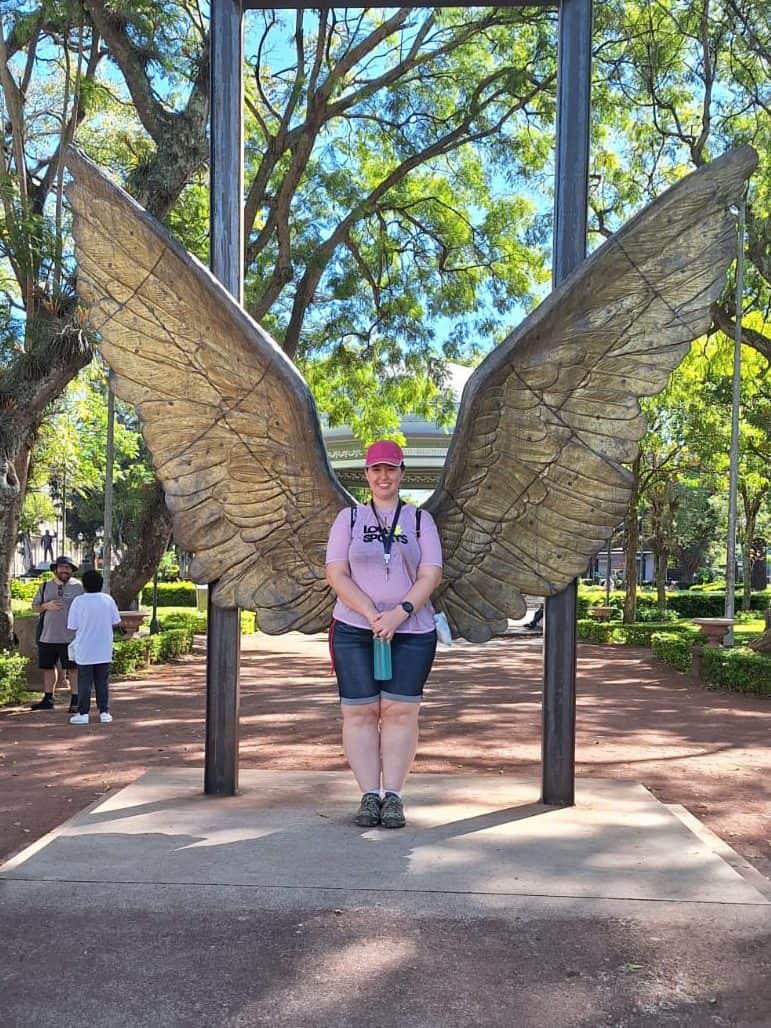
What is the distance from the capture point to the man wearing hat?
1002 cm

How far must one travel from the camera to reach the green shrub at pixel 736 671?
484 inches

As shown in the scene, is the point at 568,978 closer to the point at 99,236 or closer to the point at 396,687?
the point at 396,687

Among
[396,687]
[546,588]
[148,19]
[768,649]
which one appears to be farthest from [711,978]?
[768,649]

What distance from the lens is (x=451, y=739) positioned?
27.6 ft

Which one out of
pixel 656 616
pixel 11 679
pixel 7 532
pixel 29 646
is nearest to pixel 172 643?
pixel 29 646

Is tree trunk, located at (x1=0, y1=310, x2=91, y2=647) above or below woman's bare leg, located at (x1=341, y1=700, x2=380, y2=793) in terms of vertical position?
above

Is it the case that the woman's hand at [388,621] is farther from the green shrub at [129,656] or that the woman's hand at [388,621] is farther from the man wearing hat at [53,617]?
the green shrub at [129,656]

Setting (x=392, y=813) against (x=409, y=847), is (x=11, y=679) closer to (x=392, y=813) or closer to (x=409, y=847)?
(x=392, y=813)

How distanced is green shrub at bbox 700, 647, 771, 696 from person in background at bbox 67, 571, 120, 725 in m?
8.03

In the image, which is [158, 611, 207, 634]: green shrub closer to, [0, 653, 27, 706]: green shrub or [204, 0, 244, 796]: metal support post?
[0, 653, 27, 706]: green shrub

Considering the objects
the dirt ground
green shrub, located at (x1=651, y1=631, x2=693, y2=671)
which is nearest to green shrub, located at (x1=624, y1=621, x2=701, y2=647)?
green shrub, located at (x1=651, y1=631, x2=693, y2=671)

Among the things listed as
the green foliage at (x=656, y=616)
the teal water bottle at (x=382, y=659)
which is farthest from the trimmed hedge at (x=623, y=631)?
the teal water bottle at (x=382, y=659)

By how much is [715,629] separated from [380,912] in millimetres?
13471

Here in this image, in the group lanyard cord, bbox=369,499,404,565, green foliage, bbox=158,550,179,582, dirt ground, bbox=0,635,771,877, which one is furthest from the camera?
green foliage, bbox=158,550,179,582
